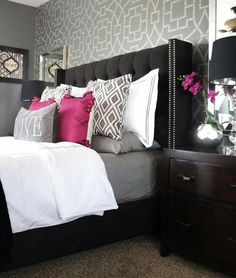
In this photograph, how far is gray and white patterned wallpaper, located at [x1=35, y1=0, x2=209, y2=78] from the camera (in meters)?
2.31

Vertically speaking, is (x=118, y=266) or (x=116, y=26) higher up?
(x=116, y=26)

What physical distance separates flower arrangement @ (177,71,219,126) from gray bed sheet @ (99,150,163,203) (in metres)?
0.42

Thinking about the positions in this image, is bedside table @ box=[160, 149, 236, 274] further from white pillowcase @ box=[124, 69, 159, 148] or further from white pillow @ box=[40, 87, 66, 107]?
white pillow @ box=[40, 87, 66, 107]

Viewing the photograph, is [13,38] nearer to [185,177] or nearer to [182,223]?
[185,177]

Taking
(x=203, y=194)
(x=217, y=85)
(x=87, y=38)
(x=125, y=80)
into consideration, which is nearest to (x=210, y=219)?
(x=203, y=194)

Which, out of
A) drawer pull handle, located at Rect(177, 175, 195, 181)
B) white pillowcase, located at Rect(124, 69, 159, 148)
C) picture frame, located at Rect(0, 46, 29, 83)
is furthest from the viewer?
picture frame, located at Rect(0, 46, 29, 83)

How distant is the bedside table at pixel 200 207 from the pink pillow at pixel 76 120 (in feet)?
Answer: 1.83

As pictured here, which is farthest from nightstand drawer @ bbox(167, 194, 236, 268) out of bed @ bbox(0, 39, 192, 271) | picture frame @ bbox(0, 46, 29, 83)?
picture frame @ bbox(0, 46, 29, 83)

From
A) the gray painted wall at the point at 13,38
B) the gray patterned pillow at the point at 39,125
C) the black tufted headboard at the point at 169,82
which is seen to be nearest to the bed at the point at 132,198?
the black tufted headboard at the point at 169,82

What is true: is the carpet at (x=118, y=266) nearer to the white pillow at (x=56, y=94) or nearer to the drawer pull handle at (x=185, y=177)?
the drawer pull handle at (x=185, y=177)

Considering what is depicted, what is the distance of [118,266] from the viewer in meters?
1.79

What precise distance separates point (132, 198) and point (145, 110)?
2.00 ft

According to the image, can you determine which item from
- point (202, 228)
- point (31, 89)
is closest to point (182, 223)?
point (202, 228)

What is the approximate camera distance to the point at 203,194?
67.3 inches
